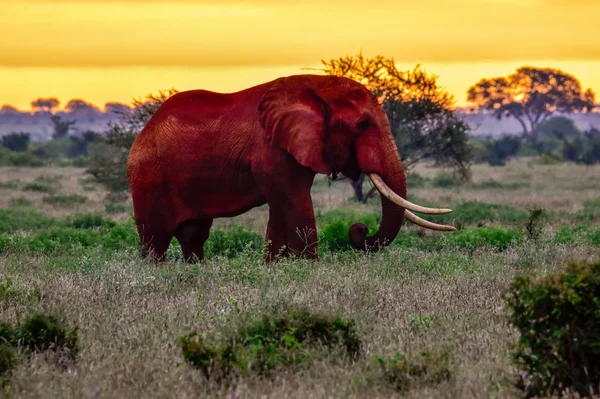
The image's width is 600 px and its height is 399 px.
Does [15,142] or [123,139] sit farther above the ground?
[123,139]

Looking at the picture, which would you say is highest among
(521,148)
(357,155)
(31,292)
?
(357,155)

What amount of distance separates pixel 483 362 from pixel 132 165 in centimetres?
648

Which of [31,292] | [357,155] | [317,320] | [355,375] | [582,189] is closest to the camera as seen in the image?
Answer: [355,375]

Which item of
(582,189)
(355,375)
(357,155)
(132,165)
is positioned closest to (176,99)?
(132,165)

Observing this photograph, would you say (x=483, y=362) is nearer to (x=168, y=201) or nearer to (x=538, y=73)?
(x=168, y=201)

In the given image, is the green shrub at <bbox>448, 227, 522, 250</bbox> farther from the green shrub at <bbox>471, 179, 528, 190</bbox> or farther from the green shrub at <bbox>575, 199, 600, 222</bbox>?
the green shrub at <bbox>471, 179, 528, 190</bbox>

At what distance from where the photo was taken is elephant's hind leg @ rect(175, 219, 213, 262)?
12.4m

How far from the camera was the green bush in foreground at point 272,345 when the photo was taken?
664cm

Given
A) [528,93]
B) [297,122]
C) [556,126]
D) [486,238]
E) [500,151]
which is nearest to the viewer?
[297,122]

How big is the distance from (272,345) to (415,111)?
65.1 feet

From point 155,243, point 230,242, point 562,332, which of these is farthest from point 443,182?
point 562,332

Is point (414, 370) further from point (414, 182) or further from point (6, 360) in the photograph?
point (414, 182)

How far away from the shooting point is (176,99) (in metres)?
12.5

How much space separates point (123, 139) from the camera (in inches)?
982
